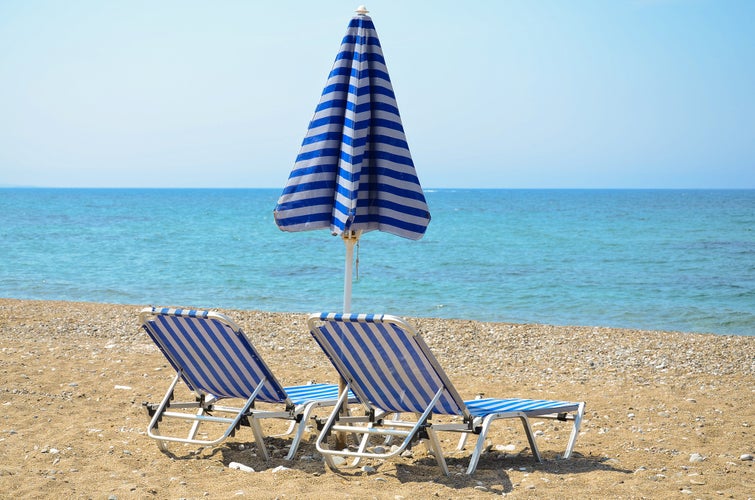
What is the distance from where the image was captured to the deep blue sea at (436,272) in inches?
639

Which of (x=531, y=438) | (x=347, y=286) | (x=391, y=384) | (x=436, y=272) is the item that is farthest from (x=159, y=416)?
(x=436, y=272)

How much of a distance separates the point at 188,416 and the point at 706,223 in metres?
45.1

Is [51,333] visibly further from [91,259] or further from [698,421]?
[91,259]

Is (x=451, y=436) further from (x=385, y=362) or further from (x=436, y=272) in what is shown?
(x=436, y=272)

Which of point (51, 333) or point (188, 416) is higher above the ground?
point (188, 416)

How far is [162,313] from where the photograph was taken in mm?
4723

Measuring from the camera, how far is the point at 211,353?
15.9 feet

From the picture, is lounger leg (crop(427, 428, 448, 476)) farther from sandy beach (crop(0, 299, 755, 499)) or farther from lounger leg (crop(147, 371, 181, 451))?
lounger leg (crop(147, 371, 181, 451))

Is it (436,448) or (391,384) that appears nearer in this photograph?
(436,448)

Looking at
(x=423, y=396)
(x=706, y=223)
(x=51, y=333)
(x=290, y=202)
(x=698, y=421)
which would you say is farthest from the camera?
(x=706, y=223)

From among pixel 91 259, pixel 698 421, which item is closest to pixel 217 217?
pixel 91 259

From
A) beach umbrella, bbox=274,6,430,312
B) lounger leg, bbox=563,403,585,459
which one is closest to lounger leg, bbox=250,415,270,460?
beach umbrella, bbox=274,6,430,312

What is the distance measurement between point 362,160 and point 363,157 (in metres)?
0.09

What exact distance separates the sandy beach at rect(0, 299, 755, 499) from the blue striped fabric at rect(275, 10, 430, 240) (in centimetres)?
145
